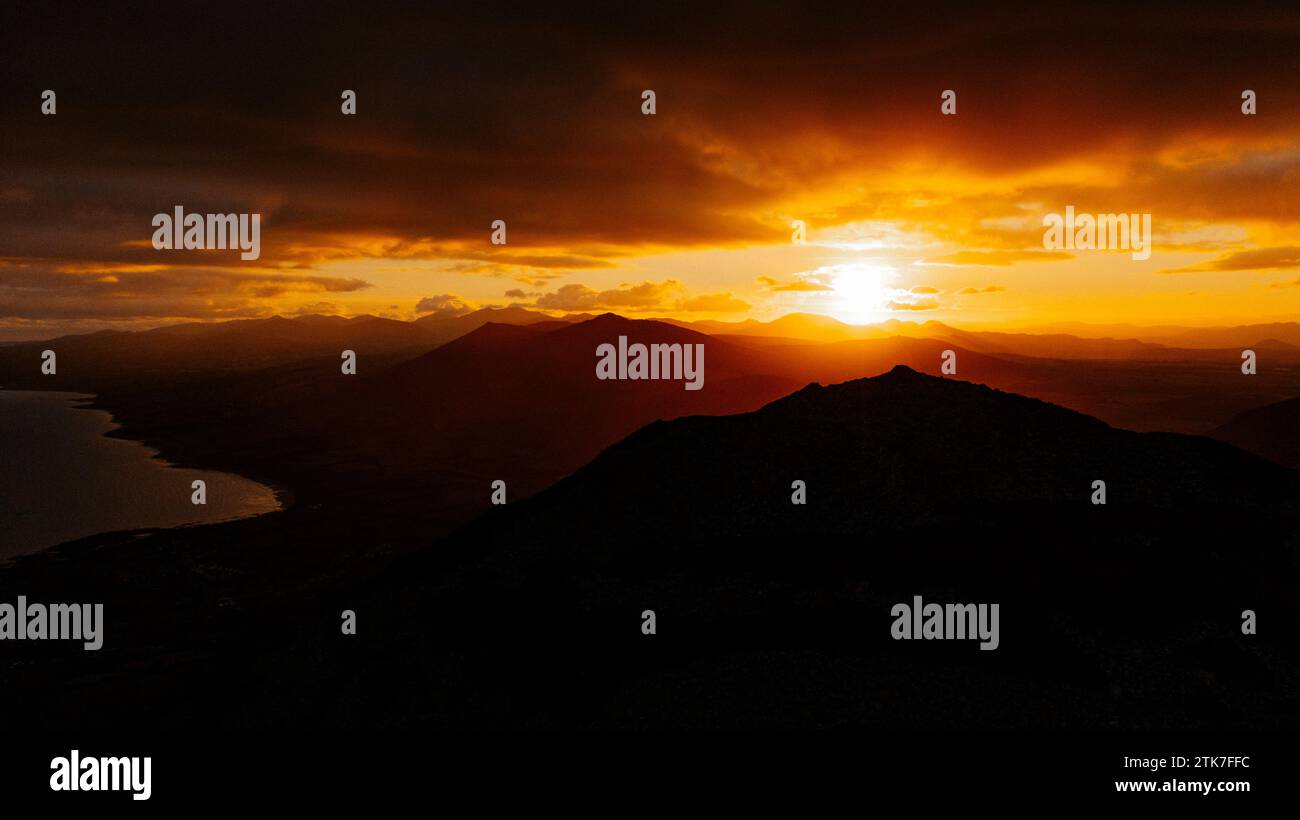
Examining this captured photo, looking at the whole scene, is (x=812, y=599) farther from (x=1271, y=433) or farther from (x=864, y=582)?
(x=1271, y=433)

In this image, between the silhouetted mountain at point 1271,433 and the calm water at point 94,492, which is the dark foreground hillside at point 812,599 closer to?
the calm water at point 94,492

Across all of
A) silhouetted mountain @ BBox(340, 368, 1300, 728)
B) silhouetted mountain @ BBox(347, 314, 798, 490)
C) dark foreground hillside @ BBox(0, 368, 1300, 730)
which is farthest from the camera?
silhouetted mountain @ BBox(347, 314, 798, 490)

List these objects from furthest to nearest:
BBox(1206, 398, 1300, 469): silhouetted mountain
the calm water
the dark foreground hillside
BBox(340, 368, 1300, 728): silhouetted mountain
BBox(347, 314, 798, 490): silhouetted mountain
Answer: BBox(347, 314, 798, 490): silhouetted mountain → BBox(1206, 398, 1300, 469): silhouetted mountain → the calm water → the dark foreground hillside → BBox(340, 368, 1300, 728): silhouetted mountain

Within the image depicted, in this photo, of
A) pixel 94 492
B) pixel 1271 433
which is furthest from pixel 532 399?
pixel 1271 433

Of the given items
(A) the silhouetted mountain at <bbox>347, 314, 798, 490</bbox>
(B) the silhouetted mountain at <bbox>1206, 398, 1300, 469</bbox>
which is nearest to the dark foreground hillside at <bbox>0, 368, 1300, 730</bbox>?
(A) the silhouetted mountain at <bbox>347, 314, 798, 490</bbox>

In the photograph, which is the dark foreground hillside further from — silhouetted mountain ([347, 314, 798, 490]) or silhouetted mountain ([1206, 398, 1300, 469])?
silhouetted mountain ([1206, 398, 1300, 469])
